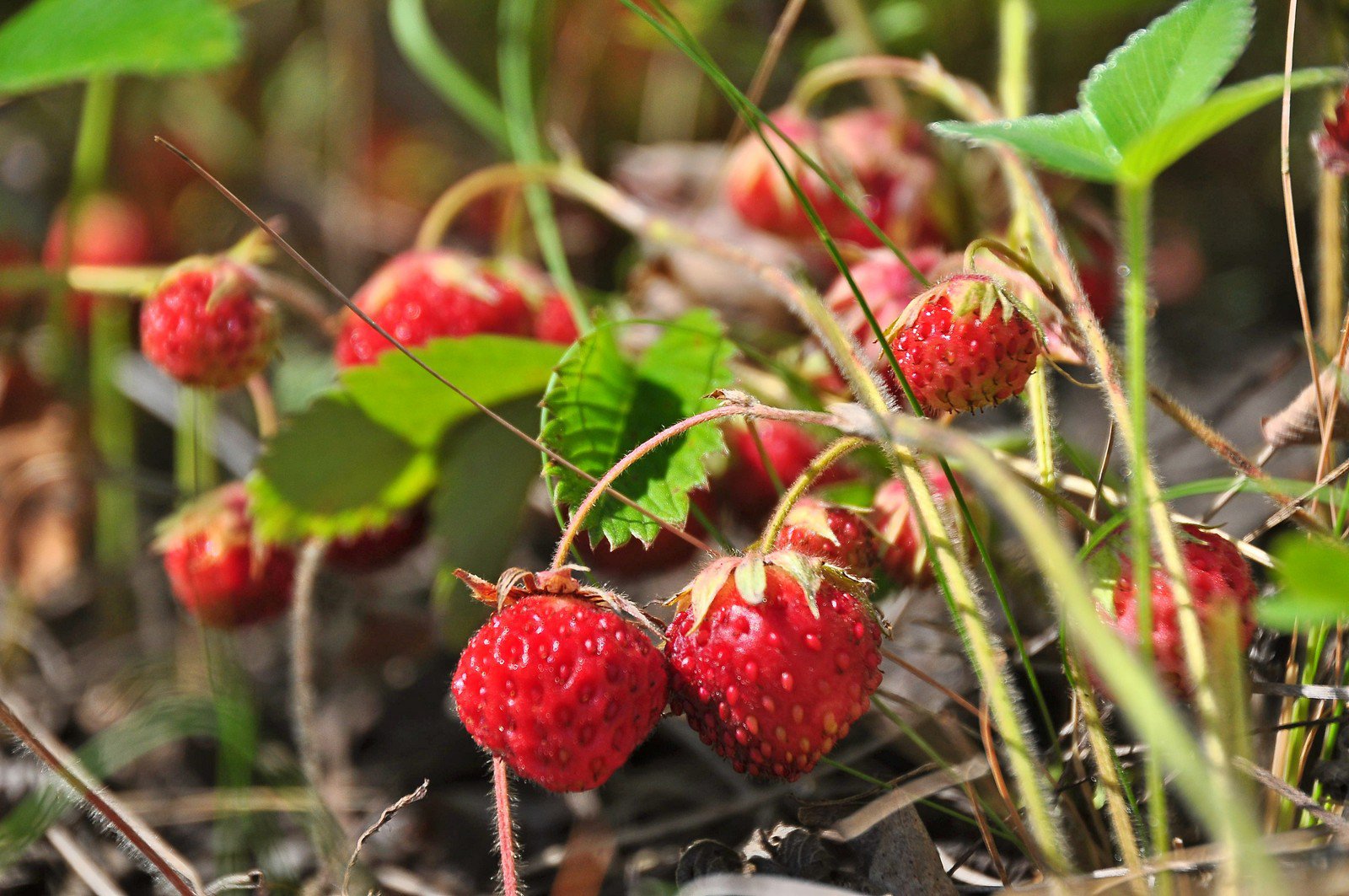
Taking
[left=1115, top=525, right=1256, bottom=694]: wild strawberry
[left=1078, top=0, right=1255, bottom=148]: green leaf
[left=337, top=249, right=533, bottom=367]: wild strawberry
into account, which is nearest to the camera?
[left=1078, top=0, right=1255, bottom=148]: green leaf

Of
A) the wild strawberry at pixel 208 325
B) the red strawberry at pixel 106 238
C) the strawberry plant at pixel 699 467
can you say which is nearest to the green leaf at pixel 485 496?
the strawberry plant at pixel 699 467

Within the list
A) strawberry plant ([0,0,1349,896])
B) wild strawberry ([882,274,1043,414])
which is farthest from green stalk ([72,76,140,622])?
wild strawberry ([882,274,1043,414])

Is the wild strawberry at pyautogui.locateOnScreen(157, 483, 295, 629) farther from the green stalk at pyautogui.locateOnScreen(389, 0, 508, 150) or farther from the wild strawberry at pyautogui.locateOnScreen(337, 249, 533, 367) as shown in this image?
the green stalk at pyautogui.locateOnScreen(389, 0, 508, 150)

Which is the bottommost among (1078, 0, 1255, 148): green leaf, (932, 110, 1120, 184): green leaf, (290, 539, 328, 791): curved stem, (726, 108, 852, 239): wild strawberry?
(290, 539, 328, 791): curved stem

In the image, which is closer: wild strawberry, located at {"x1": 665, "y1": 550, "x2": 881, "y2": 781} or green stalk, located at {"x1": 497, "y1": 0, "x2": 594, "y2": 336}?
wild strawberry, located at {"x1": 665, "y1": 550, "x2": 881, "y2": 781}

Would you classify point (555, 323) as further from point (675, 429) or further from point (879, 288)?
point (675, 429)

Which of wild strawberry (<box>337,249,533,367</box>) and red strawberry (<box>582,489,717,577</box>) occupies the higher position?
wild strawberry (<box>337,249,533,367</box>)

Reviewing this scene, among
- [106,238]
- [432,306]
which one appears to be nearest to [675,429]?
[432,306]
